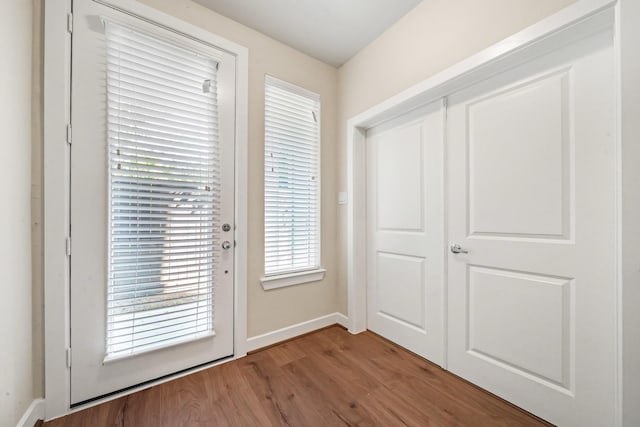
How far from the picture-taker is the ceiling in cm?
175

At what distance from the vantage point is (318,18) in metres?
1.88

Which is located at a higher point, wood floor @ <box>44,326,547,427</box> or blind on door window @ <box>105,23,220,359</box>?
blind on door window @ <box>105,23,220,359</box>

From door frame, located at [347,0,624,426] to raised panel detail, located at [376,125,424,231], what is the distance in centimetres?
18

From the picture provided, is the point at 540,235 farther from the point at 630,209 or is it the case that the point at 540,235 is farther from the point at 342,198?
the point at 342,198

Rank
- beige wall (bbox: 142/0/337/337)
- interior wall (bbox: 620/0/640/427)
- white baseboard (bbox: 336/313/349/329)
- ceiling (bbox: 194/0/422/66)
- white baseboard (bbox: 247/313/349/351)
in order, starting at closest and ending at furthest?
1. interior wall (bbox: 620/0/640/427)
2. ceiling (bbox: 194/0/422/66)
3. beige wall (bbox: 142/0/337/337)
4. white baseboard (bbox: 247/313/349/351)
5. white baseboard (bbox: 336/313/349/329)

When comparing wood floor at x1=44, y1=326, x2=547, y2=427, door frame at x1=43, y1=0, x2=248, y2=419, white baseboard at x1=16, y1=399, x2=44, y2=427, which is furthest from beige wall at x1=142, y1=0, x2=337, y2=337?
white baseboard at x1=16, y1=399, x2=44, y2=427

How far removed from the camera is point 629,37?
3.21 ft

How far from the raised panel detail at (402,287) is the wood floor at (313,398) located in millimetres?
315

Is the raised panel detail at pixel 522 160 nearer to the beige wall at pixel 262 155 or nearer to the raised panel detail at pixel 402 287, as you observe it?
the raised panel detail at pixel 402 287

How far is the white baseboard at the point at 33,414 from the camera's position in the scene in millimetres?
1176

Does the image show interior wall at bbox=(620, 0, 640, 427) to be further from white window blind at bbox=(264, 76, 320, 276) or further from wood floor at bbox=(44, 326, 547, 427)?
white window blind at bbox=(264, 76, 320, 276)

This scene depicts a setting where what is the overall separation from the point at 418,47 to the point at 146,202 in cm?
213

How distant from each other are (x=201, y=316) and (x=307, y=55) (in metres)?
2.38

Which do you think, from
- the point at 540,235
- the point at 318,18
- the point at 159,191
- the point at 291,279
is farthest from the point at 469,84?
the point at 159,191
